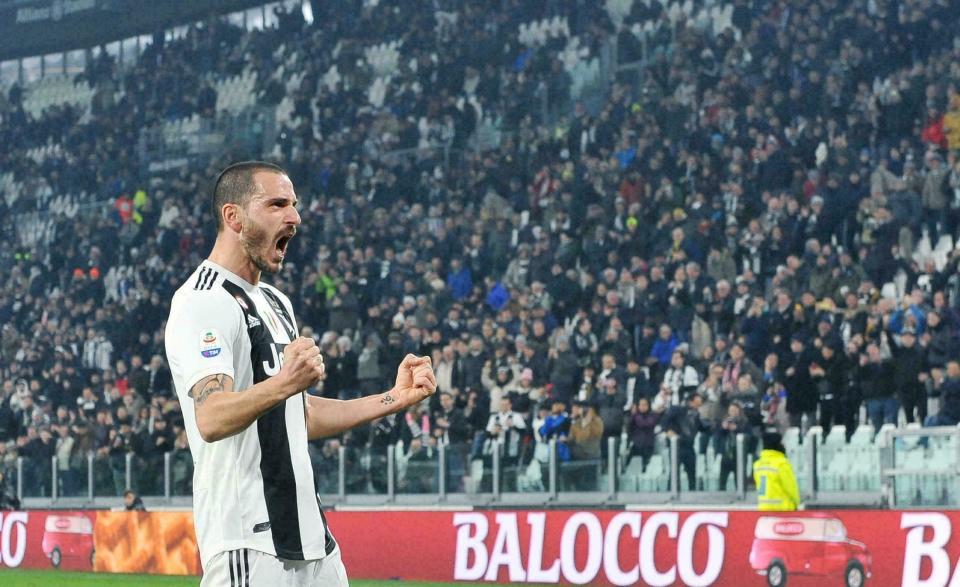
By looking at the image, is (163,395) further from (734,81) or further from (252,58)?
(252,58)

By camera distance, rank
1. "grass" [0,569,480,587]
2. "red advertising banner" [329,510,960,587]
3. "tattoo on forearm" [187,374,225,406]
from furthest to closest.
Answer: "grass" [0,569,480,587]
"red advertising banner" [329,510,960,587]
"tattoo on forearm" [187,374,225,406]

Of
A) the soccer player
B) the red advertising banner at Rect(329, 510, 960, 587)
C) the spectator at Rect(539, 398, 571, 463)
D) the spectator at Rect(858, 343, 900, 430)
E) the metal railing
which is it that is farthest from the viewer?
the spectator at Rect(539, 398, 571, 463)

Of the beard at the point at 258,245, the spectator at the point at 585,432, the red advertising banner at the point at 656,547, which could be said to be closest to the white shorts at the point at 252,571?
the beard at the point at 258,245

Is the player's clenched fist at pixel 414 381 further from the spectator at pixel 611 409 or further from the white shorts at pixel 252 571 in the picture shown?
the spectator at pixel 611 409

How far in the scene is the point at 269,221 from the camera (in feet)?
15.9

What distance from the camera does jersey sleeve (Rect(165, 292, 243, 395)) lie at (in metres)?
4.69

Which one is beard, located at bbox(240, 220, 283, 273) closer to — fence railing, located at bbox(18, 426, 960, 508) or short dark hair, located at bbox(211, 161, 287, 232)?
short dark hair, located at bbox(211, 161, 287, 232)

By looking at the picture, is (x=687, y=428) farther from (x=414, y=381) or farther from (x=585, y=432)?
(x=414, y=381)

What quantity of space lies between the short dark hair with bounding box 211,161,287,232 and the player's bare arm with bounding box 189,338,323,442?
21.0 inches

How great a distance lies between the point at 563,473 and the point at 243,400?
14442 mm

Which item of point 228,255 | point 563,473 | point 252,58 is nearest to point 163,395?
point 563,473

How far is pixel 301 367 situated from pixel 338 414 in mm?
977

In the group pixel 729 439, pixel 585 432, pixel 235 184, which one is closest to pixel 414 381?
pixel 235 184

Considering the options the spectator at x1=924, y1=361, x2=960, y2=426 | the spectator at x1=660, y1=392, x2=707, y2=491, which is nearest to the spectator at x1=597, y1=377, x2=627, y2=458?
the spectator at x1=660, y1=392, x2=707, y2=491
